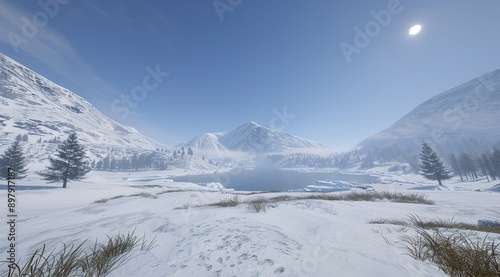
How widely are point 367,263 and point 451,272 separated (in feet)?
2.50

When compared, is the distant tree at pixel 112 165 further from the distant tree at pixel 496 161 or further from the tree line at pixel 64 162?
the distant tree at pixel 496 161

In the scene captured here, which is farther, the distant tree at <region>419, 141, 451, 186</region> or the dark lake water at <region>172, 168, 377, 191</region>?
the dark lake water at <region>172, 168, 377, 191</region>

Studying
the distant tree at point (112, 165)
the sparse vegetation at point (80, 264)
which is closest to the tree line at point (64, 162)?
the sparse vegetation at point (80, 264)

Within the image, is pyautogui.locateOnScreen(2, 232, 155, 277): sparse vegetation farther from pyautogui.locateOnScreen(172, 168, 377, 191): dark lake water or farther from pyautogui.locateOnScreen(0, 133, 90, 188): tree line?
pyautogui.locateOnScreen(172, 168, 377, 191): dark lake water

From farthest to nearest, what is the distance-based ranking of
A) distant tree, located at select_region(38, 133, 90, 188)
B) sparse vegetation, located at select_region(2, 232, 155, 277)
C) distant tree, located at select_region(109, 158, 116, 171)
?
distant tree, located at select_region(109, 158, 116, 171) → distant tree, located at select_region(38, 133, 90, 188) → sparse vegetation, located at select_region(2, 232, 155, 277)

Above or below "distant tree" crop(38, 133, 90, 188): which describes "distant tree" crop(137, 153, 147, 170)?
above

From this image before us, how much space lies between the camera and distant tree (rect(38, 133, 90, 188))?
27.0 meters

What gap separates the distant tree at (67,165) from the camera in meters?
27.0

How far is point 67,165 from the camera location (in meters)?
27.5

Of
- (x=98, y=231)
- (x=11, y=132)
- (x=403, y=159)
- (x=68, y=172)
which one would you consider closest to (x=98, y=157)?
(x=11, y=132)

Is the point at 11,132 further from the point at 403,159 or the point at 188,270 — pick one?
the point at 403,159

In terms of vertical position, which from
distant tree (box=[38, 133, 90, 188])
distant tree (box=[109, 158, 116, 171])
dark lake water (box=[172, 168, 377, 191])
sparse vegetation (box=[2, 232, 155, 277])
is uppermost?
distant tree (box=[109, 158, 116, 171])

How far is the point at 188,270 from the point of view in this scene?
196 cm

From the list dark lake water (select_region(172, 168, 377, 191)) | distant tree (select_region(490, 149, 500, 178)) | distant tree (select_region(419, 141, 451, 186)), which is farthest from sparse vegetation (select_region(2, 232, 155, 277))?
distant tree (select_region(490, 149, 500, 178))
